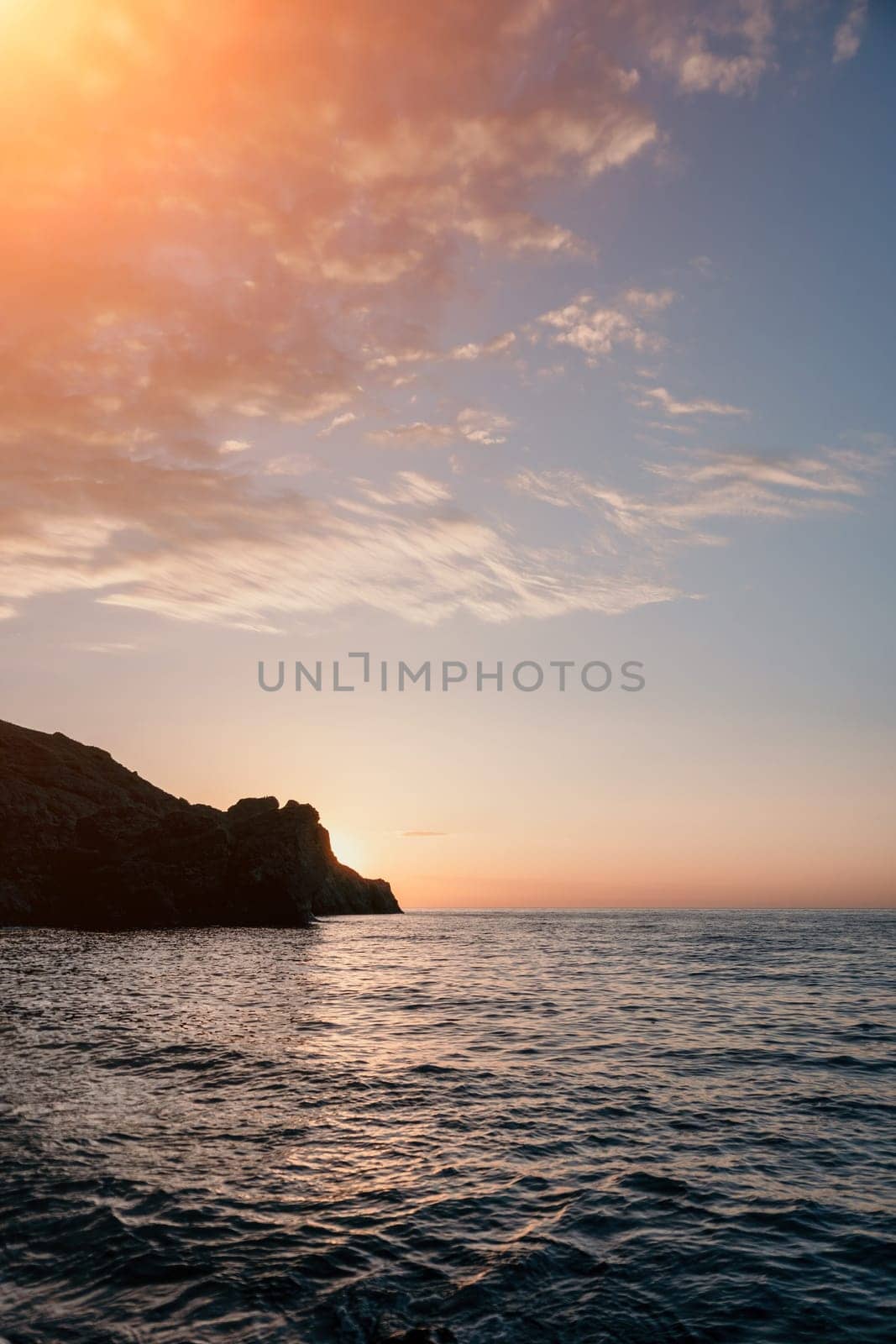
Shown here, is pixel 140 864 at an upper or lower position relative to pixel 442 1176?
upper

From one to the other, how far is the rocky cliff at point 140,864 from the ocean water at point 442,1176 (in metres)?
61.7

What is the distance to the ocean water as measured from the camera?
26.7 feet

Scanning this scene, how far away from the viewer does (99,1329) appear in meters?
7.51

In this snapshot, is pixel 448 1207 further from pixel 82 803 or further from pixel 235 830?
pixel 82 803

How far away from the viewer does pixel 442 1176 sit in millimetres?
11734

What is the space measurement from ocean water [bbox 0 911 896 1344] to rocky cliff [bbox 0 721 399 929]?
202ft

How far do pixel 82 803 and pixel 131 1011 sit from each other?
8908cm

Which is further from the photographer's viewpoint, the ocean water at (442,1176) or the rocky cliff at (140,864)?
the rocky cliff at (140,864)

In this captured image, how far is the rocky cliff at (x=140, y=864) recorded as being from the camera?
8338 centimetres

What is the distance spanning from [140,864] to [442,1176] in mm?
82002

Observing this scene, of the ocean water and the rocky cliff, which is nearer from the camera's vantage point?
the ocean water

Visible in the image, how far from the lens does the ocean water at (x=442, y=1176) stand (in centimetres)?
812

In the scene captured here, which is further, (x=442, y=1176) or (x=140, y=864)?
(x=140, y=864)

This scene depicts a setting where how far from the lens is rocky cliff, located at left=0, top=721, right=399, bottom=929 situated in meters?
83.4
